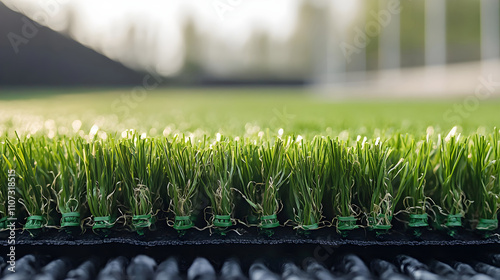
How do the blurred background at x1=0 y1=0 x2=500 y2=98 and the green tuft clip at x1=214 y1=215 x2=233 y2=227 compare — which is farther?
the blurred background at x1=0 y1=0 x2=500 y2=98

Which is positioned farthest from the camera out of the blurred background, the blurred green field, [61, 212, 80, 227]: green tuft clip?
the blurred background

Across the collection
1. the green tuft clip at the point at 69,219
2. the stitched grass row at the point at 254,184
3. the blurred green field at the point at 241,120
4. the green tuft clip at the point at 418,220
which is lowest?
the green tuft clip at the point at 418,220

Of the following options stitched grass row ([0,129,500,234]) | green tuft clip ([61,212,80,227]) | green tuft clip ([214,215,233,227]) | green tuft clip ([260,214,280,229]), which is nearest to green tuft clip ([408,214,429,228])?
stitched grass row ([0,129,500,234])

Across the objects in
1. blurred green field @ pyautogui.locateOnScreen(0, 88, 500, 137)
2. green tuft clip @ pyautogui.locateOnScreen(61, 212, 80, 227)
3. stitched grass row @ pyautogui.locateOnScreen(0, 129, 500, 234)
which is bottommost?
green tuft clip @ pyautogui.locateOnScreen(61, 212, 80, 227)

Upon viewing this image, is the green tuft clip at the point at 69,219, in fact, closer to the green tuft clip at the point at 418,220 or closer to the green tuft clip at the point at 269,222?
the green tuft clip at the point at 269,222

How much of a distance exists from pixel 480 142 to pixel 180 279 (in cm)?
80

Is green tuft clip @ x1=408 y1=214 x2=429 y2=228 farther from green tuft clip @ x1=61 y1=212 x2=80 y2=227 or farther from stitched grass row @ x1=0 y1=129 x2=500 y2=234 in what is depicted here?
green tuft clip @ x1=61 y1=212 x2=80 y2=227

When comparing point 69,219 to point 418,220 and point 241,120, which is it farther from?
point 241,120


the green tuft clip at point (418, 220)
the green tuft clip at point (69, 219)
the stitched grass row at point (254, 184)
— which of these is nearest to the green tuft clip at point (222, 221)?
A: the stitched grass row at point (254, 184)

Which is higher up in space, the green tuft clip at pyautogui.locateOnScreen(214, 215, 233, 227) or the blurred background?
the blurred background

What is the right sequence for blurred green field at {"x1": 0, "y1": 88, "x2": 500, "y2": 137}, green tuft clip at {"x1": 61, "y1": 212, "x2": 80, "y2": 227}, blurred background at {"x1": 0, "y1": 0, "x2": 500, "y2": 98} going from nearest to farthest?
green tuft clip at {"x1": 61, "y1": 212, "x2": 80, "y2": 227}, blurred green field at {"x1": 0, "y1": 88, "x2": 500, "y2": 137}, blurred background at {"x1": 0, "y1": 0, "x2": 500, "y2": 98}

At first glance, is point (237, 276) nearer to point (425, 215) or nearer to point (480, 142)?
point (425, 215)

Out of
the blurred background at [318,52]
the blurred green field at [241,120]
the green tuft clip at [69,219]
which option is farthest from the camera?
the blurred background at [318,52]

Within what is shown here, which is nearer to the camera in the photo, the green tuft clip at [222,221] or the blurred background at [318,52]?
the green tuft clip at [222,221]
